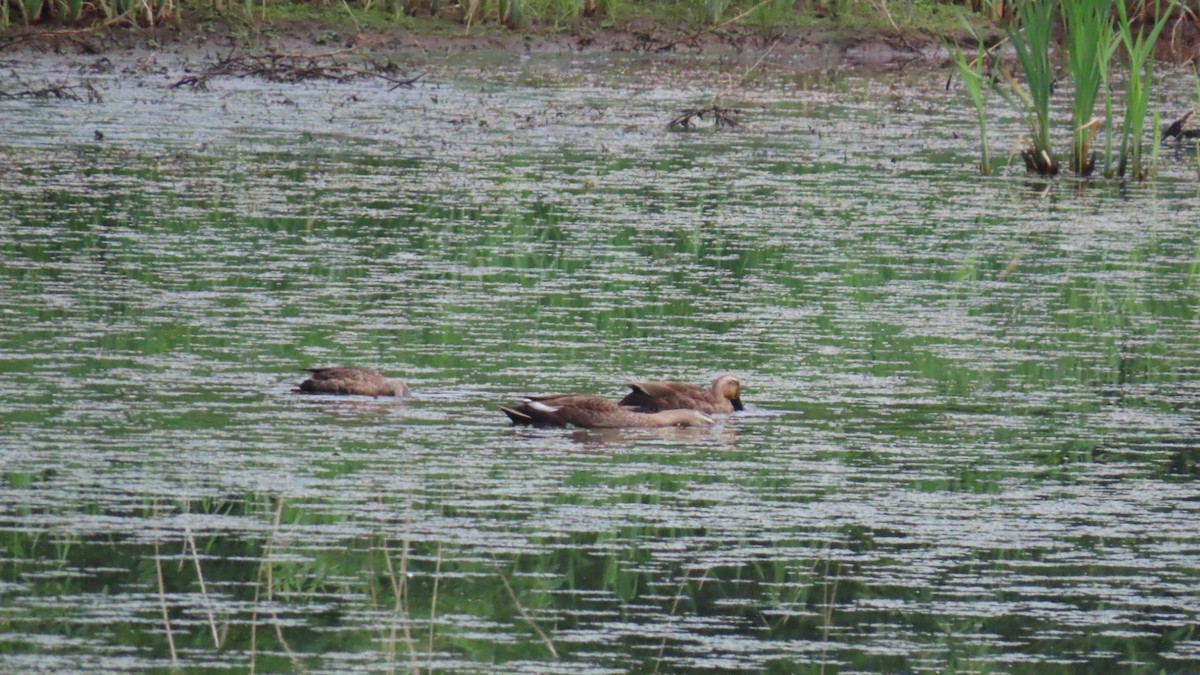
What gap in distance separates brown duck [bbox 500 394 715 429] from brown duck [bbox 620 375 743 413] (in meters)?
0.07

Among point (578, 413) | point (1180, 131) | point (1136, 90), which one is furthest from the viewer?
point (1180, 131)

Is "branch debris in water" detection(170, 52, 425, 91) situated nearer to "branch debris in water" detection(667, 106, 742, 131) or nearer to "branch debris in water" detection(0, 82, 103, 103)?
"branch debris in water" detection(0, 82, 103, 103)

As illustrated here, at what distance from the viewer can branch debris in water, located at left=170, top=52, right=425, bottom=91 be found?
21.0 m

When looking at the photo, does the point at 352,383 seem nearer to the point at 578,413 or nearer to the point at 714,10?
the point at 578,413

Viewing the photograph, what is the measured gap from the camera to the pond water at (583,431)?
17.3 feet

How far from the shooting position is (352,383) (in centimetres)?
772

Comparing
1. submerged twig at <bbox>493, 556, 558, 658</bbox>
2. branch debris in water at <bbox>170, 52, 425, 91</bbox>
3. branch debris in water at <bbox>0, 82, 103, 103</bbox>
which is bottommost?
branch debris in water at <bbox>0, 82, 103, 103</bbox>

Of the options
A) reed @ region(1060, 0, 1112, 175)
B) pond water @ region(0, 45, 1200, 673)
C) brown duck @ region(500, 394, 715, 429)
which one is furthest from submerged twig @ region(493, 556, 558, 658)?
reed @ region(1060, 0, 1112, 175)

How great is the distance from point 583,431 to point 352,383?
2.74 ft

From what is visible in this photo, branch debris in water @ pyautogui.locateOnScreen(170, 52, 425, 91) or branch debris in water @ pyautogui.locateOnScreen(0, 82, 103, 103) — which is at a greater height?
branch debris in water @ pyautogui.locateOnScreen(170, 52, 425, 91)

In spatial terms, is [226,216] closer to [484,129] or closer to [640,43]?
[484,129]

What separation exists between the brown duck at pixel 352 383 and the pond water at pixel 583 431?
70mm

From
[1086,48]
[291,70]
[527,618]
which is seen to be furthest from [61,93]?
[527,618]

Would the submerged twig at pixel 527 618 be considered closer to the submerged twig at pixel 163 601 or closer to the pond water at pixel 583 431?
the pond water at pixel 583 431
